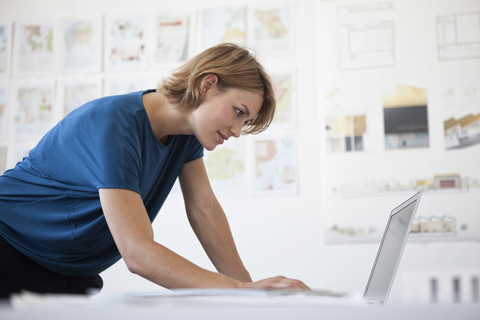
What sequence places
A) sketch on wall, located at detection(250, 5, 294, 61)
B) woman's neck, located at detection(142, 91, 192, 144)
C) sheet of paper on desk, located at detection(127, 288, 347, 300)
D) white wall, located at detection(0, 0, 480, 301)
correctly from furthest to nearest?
sketch on wall, located at detection(250, 5, 294, 61), white wall, located at detection(0, 0, 480, 301), woman's neck, located at detection(142, 91, 192, 144), sheet of paper on desk, located at detection(127, 288, 347, 300)

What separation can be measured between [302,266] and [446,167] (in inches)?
28.6

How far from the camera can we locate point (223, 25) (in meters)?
2.48

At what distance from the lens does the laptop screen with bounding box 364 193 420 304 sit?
86 cm

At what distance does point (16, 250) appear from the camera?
1.08m

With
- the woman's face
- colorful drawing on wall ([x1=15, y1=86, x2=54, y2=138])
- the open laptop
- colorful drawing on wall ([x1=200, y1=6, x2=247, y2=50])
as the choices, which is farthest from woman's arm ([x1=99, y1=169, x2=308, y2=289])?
colorful drawing on wall ([x1=15, y1=86, x2=54, y2=138])

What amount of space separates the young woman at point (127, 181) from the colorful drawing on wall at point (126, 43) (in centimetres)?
138

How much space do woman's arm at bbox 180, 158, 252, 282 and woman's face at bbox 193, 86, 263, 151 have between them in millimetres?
145

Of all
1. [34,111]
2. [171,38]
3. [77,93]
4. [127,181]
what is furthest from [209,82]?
[34,111]

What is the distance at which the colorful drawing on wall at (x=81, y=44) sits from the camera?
2.59 metres

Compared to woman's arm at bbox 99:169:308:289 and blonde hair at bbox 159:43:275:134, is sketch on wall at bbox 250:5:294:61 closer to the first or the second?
blonde hair at bbox 159:43:275:134

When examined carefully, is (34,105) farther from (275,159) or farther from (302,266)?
(302,266)

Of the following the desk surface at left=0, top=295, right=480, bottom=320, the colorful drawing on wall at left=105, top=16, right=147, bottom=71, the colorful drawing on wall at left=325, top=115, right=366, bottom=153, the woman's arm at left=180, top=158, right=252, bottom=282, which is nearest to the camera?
the desk surface at left=0, top=295, right=480, bottom=320

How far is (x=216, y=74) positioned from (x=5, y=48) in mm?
1934

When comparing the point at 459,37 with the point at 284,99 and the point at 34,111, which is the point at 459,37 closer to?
the point at 284,99
